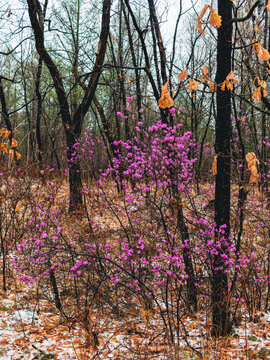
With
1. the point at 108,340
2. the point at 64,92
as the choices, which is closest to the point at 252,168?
the point at 108,340

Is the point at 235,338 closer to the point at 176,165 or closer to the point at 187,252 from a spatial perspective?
the point at 187,252

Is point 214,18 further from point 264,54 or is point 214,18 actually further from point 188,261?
point 188,261

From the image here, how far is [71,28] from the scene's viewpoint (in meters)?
11.9

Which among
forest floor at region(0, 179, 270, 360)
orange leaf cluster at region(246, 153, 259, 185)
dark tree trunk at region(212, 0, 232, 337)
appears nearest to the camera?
orange leaf cluster at region(246, 153, 259, 185)

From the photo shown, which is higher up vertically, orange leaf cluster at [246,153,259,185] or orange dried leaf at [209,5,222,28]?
orange dried leaf at [209,5,222,28]

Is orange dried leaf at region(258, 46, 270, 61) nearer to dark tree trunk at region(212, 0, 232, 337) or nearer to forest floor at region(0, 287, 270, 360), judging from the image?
dark tree trunk at region(212, 0, 232, 337)

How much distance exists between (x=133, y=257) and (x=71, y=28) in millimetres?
10431

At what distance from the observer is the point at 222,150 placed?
135 inches

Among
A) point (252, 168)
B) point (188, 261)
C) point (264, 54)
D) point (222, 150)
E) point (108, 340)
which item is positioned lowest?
point (108, 340)

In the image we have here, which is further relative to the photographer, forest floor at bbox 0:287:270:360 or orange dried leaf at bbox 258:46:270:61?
forest floor at bbox 0:287:270:360

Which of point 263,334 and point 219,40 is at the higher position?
point 219,40

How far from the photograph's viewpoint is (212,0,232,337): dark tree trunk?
11.1ft

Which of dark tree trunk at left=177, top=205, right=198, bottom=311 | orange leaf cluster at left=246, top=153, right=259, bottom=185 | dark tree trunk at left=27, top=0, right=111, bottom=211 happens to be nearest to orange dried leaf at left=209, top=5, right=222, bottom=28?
orange leaf cluster at left=246, top=153, right=259, bottom=185

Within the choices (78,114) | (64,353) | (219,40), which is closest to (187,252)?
(64,353)
